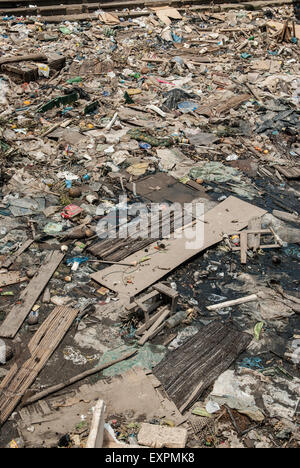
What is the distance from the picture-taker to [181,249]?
7.62 meters

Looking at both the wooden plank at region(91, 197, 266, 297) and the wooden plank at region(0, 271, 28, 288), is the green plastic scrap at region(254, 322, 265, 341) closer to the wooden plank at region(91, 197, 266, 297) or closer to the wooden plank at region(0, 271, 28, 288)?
the wooden plank at region(91, 197, 266, 297)

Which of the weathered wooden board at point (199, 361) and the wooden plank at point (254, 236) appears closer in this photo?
the weathered wooden board at point (199, 361)

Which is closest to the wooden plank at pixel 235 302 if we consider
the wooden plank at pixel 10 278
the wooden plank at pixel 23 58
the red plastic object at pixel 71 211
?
the wooden plank at pixel 10 278

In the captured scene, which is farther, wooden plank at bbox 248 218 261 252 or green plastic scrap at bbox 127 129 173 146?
green plastic scrap at bbox 127 129 173 146

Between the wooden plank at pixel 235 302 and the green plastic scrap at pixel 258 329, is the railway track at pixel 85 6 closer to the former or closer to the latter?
the wooden plank at pixel 235 302

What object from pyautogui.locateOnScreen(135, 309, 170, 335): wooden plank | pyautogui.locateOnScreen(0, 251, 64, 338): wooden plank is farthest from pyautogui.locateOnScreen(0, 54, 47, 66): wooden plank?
pyautogui.locateOnScreen(135, 309, 170, 335): wooden plank

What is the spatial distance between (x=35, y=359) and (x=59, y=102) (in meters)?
7.96

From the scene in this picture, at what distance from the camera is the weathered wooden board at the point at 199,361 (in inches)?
215

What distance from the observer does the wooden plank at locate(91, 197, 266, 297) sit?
6.96m

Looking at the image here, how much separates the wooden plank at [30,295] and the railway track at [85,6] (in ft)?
38.4

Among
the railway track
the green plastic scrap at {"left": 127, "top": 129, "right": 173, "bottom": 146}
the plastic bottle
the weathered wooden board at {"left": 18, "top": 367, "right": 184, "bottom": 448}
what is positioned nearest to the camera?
the plastic bottle

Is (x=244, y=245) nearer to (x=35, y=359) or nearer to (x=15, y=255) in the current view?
(x=15, y=255)

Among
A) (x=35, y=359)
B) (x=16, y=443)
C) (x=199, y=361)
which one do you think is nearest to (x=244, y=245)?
(x=199, y=361)

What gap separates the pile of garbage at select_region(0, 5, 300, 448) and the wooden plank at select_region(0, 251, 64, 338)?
0.02 m
